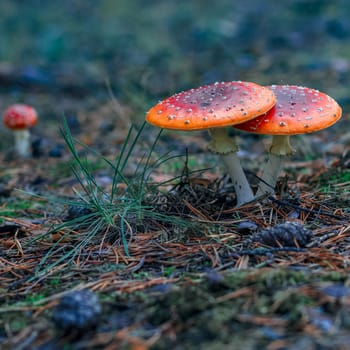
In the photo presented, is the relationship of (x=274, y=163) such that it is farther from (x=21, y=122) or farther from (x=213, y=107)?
(x=21, y=122)

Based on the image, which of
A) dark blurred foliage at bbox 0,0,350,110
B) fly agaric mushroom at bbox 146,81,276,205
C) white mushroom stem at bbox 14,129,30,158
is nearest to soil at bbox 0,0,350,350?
white mushroom stem at bbox 14,129,30,158

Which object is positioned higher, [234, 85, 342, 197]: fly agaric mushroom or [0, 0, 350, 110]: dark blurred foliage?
[234, 85, 342, 197]: fly agaric mushroom

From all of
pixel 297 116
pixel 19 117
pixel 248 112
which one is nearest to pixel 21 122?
pixel 19 117

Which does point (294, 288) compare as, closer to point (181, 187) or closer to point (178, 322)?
point (178, 322)

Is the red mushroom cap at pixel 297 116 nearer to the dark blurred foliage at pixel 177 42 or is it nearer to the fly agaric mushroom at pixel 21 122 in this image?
the dark blurred foliage at pixel 177 42

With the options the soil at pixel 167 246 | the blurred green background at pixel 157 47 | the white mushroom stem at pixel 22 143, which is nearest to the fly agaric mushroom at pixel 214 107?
the soil at pixel 167 246

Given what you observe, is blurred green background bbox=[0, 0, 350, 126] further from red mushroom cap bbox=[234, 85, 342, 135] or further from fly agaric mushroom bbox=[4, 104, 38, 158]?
red mushroom cap bbox=[234, 85, 342, 135]

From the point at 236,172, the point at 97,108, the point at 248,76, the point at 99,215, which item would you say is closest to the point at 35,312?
the point at 99,215
